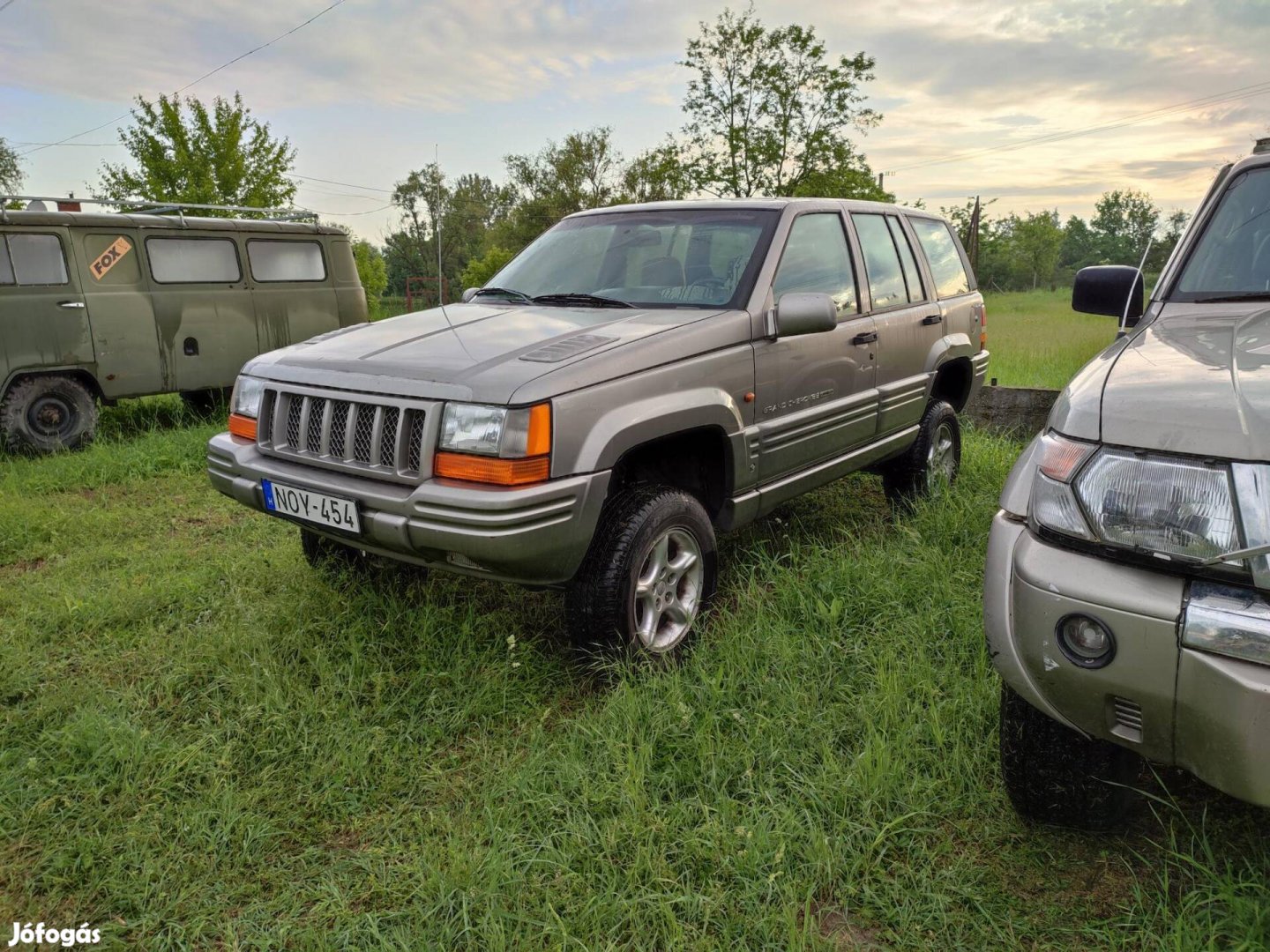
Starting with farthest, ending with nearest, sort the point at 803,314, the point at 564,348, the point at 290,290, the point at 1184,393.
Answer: the point at 290,290 < the point at 803,314 < the point at 564,348 < the point at 1184,393

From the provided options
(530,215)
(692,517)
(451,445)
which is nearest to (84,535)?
(451,445)

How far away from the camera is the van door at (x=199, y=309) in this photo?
7.82m

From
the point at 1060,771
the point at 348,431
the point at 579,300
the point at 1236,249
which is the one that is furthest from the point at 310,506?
the point at 1236,249

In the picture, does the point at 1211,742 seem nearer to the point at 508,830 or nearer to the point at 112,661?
the point at 508,830

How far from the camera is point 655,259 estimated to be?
3.59 m

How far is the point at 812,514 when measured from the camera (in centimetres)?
475

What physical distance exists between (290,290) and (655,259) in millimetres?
6741

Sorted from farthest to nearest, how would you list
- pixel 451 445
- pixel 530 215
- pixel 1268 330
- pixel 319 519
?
pixel 530 215 → pixel 319 519 → pixel 451 445 → pixel 1268 330

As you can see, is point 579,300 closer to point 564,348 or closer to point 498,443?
point 564,348

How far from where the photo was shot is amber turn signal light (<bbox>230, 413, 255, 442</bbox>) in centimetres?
319

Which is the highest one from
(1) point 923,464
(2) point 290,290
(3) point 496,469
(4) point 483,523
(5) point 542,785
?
(2) point 290,290

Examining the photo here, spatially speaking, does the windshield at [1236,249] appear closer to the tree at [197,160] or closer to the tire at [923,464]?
the tire at [923,464]

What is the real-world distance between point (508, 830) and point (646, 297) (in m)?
2.16

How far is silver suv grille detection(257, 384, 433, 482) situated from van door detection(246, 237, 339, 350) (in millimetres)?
6364
